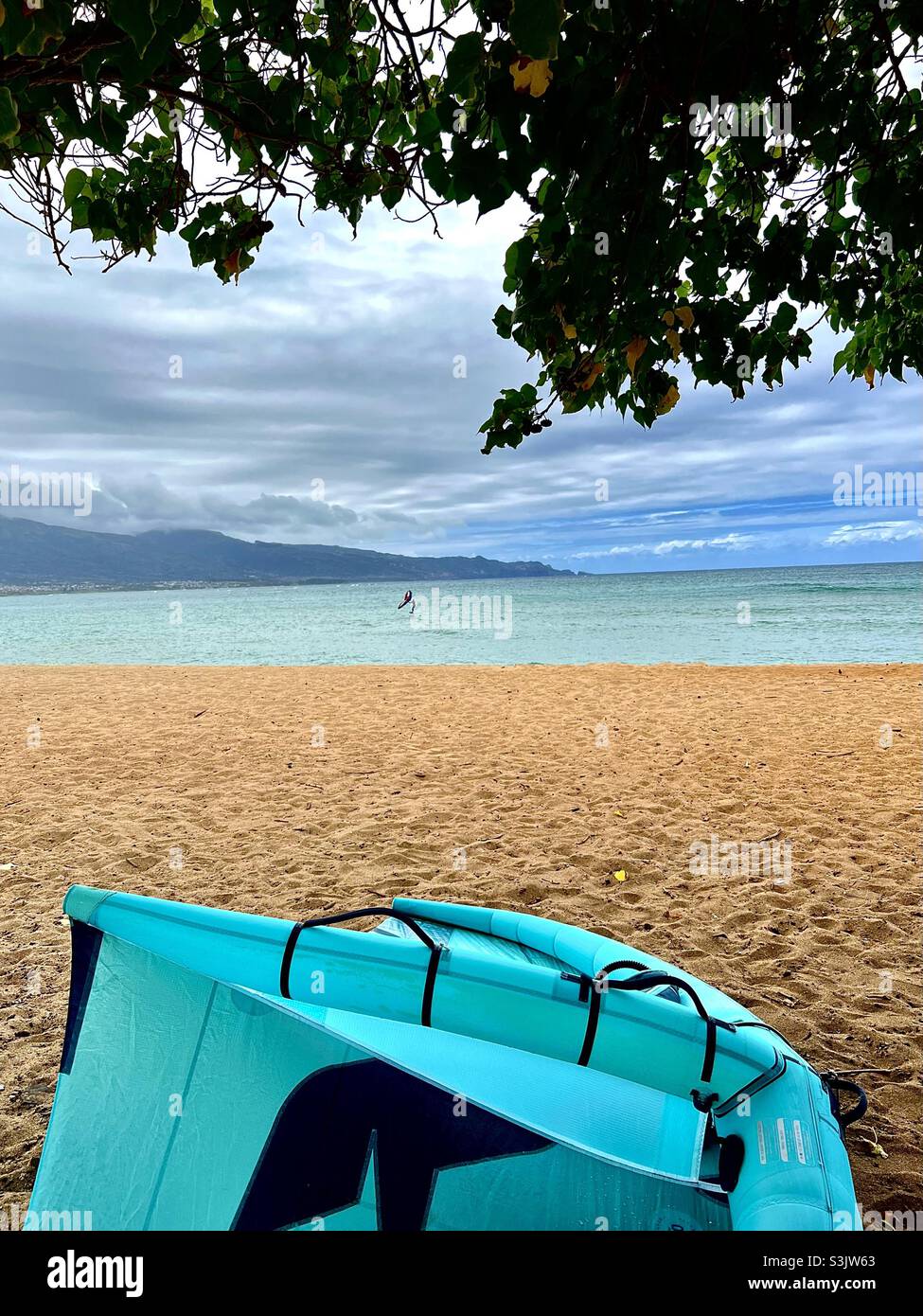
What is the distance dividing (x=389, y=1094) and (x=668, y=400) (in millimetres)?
2243

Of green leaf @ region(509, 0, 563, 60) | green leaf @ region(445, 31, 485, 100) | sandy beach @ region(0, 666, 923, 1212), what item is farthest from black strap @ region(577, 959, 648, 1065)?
green leaf @ region(445, 31, 485, 100)

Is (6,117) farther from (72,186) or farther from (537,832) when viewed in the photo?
(537,832)

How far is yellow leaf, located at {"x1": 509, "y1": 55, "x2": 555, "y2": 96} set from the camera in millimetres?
1410

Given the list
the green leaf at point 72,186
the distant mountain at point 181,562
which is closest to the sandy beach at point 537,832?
the green leaf at point 72,186

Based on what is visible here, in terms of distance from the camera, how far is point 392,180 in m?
2.81

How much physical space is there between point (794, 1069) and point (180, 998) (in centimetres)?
148

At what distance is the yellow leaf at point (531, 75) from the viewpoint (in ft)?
4.63

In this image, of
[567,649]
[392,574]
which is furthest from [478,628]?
[392,574]

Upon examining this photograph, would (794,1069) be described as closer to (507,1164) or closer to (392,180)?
(507,1164)

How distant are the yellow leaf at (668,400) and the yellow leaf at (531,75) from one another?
4.20 feet

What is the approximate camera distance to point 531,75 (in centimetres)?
142

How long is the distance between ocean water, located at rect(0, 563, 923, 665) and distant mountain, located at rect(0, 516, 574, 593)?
80.2 m

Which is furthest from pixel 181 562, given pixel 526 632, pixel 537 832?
pixel 537 832
